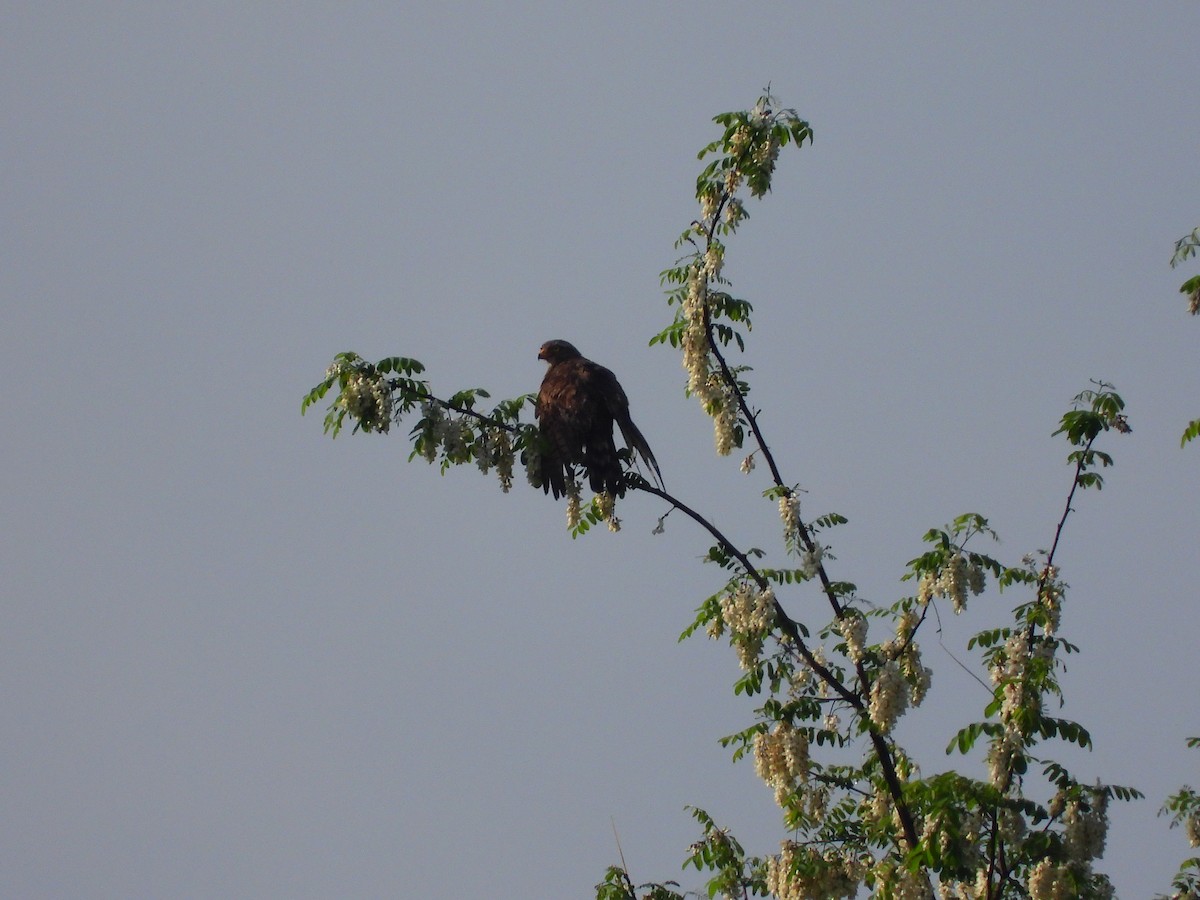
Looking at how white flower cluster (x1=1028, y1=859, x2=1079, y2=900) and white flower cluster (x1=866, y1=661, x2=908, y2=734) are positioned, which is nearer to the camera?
white flower cluster (x1=1028, y1=859, x2=1079, y2=900)

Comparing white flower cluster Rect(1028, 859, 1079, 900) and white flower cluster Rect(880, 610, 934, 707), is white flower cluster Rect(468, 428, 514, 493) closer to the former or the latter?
white flower cluster Rect(880, 610, 934, 707)

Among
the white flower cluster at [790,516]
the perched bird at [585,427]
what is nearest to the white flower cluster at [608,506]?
the perched bird at [585,427]

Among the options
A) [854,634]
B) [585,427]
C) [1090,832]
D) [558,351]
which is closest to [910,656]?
[854,634]

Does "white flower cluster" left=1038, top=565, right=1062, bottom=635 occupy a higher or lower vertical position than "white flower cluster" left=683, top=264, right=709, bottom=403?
lower

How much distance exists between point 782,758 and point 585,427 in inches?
84.4

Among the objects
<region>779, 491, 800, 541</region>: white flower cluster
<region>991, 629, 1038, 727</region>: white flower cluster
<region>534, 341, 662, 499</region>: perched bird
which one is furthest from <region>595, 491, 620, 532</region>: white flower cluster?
<region>991, 629, 1038, 727</region>: white flower cluster

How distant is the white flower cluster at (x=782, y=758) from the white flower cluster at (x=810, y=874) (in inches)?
11.4

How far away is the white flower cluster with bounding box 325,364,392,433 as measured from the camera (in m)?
7.78

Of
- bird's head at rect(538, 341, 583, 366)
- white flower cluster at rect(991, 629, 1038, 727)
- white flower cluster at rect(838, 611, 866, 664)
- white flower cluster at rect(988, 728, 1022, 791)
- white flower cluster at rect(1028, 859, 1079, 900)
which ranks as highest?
bird's head at rect(538, 341, 583, 366)

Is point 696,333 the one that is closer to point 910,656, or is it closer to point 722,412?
point 722,412

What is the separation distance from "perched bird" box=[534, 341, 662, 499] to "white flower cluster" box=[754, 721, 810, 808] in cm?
159

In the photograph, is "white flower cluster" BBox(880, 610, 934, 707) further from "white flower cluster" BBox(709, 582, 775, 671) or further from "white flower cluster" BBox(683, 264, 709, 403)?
"white flower cluster" BBox(683, 264, 709, 403)

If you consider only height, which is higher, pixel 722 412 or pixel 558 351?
pixel 558 351

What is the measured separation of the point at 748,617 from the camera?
7777mm
